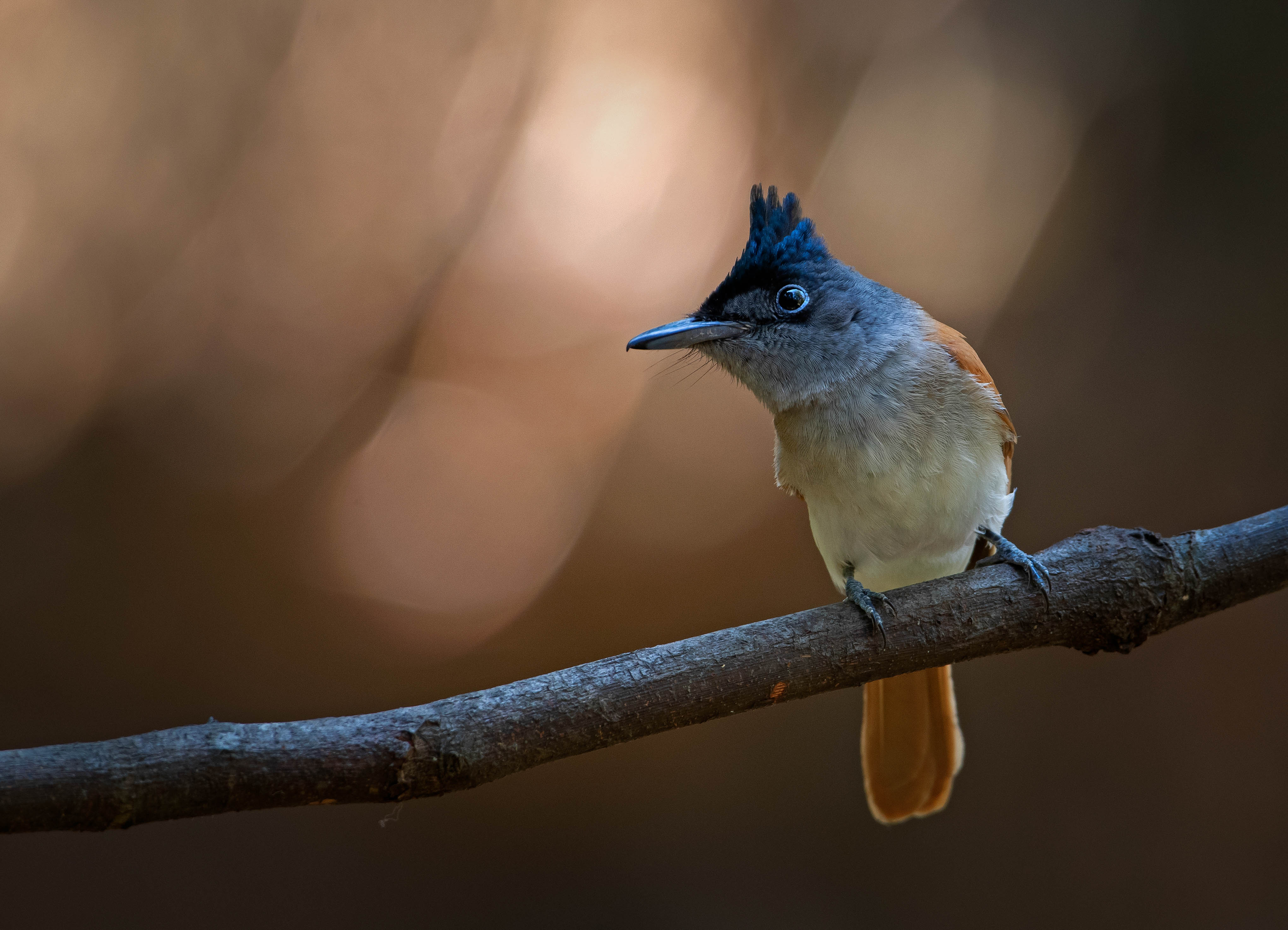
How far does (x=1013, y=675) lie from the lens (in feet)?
11.1

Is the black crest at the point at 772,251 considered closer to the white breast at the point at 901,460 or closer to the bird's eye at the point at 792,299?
the bird's eye at the point at 792,299

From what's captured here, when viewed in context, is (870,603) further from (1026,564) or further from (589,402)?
(589,402)

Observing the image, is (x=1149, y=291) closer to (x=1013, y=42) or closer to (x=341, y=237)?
(x=1013, y=42)

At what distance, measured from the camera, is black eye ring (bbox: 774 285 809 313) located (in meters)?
2.07

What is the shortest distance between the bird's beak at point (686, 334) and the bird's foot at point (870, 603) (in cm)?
65

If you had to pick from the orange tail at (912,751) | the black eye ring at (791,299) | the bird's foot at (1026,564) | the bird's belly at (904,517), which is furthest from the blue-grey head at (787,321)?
the orange tail at (912,751)

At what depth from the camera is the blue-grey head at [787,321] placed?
201 cm

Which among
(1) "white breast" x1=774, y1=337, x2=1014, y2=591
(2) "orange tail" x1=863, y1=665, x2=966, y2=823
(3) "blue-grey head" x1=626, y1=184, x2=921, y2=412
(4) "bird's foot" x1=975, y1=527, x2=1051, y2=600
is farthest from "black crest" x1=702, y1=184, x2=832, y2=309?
(2) "orange tail" x1=863, y1=665, x2=966, y2=823

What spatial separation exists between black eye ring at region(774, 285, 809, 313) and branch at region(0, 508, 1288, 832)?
2.26 feet

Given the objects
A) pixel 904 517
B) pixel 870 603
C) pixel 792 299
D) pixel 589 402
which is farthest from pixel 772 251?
pixel 589 402

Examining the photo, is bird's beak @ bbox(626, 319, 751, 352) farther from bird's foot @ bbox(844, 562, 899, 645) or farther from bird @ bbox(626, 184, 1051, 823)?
bird's foot @ bbox(844, 562, 899, 645)

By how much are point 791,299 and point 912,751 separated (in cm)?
114

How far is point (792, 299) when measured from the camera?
2.07 metres

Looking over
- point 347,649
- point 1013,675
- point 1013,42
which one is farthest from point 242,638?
point 1013,42
